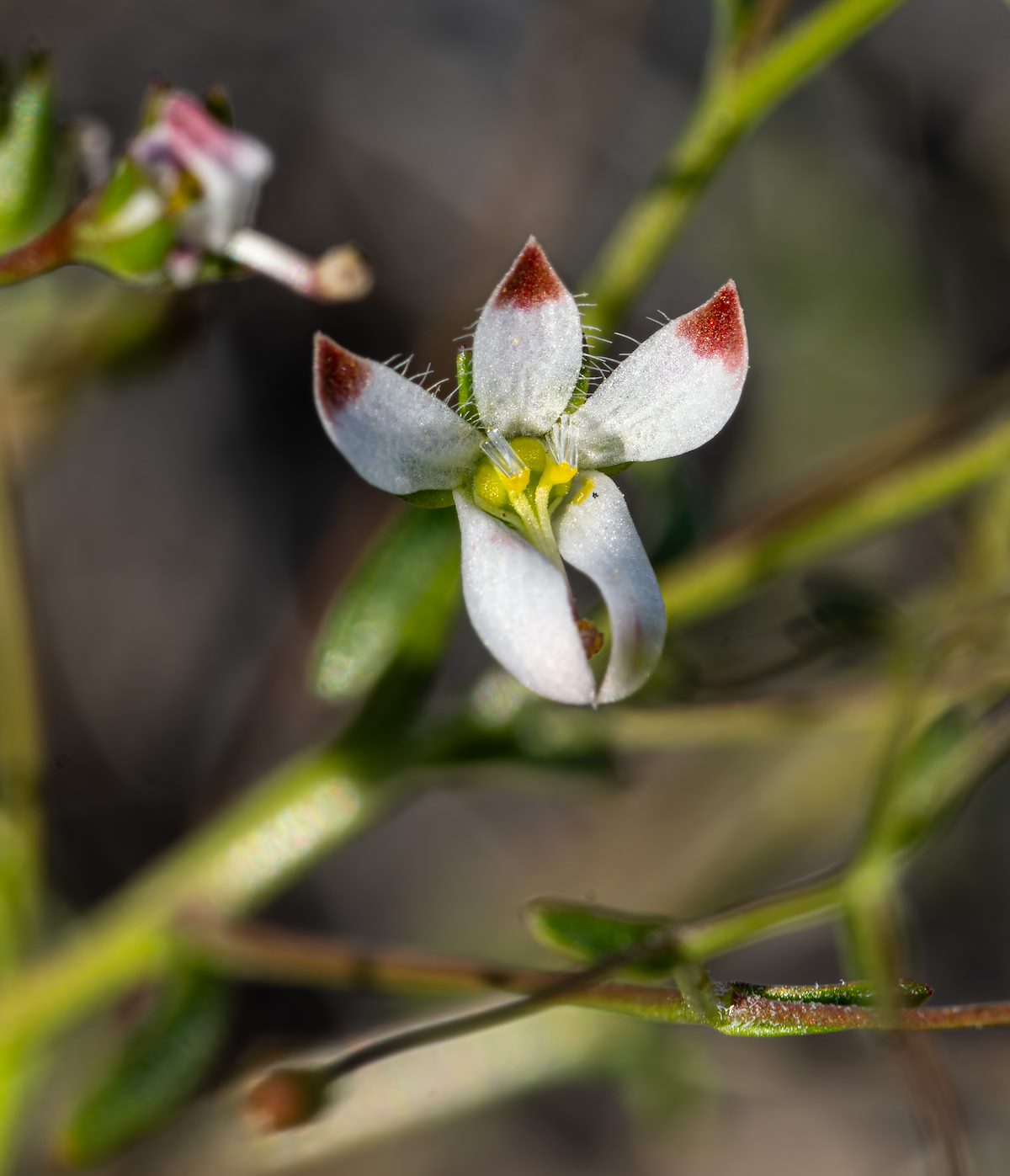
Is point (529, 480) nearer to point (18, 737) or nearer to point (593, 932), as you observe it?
point (593, 932)

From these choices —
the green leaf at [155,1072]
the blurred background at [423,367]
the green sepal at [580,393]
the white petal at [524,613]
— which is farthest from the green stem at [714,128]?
the blurred background at [423,367]

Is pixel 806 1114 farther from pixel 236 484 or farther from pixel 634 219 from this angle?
pixel 634 219

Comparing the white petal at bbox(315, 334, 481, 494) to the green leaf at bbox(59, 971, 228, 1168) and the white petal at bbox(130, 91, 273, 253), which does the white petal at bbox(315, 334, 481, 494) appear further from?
the green leaf at bbox(59, 971, 228, 1168)

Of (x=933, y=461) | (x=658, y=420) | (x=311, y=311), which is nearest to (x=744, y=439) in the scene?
(x=311, y=311)

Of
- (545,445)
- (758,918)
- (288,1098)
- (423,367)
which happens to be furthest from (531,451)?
(423,367)

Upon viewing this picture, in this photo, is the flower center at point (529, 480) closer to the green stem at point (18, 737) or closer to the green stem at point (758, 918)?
the green stem at point (758, 918)

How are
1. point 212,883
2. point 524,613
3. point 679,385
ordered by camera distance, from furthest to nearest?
point 212,883, point 679,385, point 524,613
